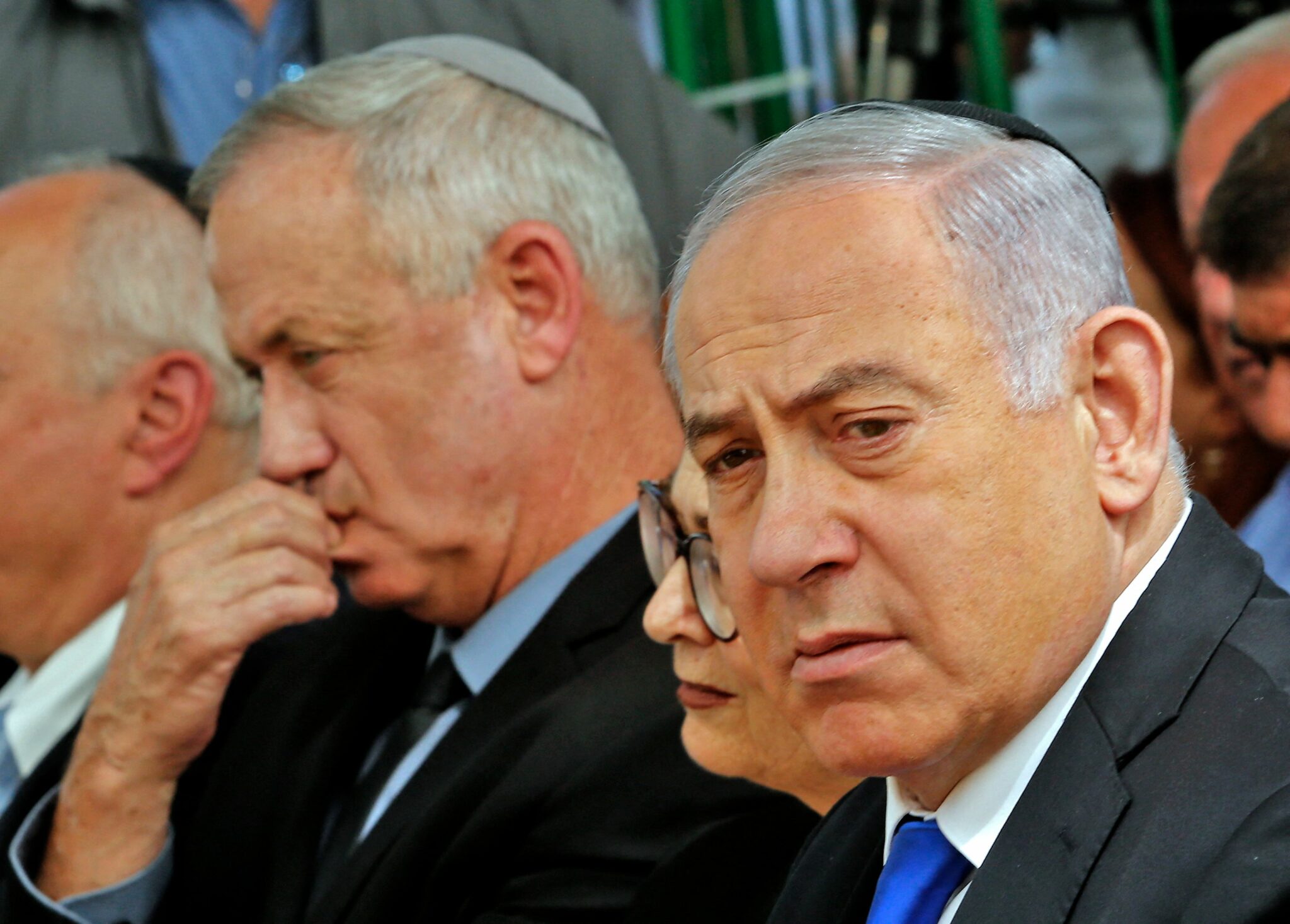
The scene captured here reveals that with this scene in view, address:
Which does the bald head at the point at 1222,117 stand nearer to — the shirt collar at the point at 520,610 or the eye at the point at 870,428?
the shirt collar at the point at 520,610

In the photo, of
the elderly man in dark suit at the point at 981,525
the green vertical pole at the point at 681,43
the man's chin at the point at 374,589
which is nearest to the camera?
the elderly man in dark suit at the point at 981,525

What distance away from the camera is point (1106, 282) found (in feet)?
5.55

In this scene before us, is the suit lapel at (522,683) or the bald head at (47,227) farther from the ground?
the bald head at (47,227)

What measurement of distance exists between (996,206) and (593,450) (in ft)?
4.29

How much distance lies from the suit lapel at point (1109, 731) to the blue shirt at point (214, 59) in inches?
121

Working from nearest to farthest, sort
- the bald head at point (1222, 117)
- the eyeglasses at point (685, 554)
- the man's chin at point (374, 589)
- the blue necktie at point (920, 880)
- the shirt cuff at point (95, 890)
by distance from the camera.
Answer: the blue necktie at point (920, 880) → the eyeglasses at point (685, 554) → the man's chin at point (374, 589) → the shirt cuff at point (95, 890) → the bald head at point (1222, 117)

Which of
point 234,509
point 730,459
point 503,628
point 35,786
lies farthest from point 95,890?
point 730,459

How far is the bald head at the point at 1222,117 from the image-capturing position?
3680 mm

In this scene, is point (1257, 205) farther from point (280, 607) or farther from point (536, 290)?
point (280, 607)

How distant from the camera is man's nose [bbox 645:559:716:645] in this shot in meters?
2.18

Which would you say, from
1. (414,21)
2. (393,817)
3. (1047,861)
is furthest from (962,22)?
(1047,861)

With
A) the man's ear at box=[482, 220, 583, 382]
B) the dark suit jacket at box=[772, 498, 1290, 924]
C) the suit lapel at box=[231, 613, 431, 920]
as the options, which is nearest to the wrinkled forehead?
the dark suit jacket at box=[772, 498, 1290, 924]

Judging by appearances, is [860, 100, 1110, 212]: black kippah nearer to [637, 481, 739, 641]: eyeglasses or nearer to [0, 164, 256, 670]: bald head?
[637, 481, 739, 641]: eyeglasses

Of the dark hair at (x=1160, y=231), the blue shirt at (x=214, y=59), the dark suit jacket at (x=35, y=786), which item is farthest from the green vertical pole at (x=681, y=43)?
the dark suit jacket at (x=35, y=786)
